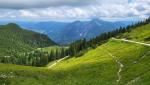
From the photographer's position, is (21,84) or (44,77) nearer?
(21,84)

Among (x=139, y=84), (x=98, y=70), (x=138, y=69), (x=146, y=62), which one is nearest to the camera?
(x=139, y=84)

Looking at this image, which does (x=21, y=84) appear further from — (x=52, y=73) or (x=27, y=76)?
(x=52, y=73)

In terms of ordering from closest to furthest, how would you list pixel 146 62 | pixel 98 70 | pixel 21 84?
pixel 21 84
pixel 146 62
pixel 98 70

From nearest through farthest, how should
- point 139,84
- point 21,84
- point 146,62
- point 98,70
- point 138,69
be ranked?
1. point 139,84
2. point 21,84
3. point 138,69
4. point 146,62
5. point 98,70

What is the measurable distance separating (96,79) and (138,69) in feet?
32.1

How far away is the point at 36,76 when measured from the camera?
7344 cm

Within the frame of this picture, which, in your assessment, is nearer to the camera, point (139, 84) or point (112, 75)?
point (139, 84)

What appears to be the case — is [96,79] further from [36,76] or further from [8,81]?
[8,81]

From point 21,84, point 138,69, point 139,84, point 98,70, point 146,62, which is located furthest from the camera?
point 98,70

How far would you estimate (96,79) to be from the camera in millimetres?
71625

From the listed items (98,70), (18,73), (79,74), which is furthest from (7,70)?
(98,70)

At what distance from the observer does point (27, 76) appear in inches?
2869

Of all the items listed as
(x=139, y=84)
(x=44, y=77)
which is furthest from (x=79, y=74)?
(x=139, y=84)

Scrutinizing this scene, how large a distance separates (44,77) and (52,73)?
5.54 metres
